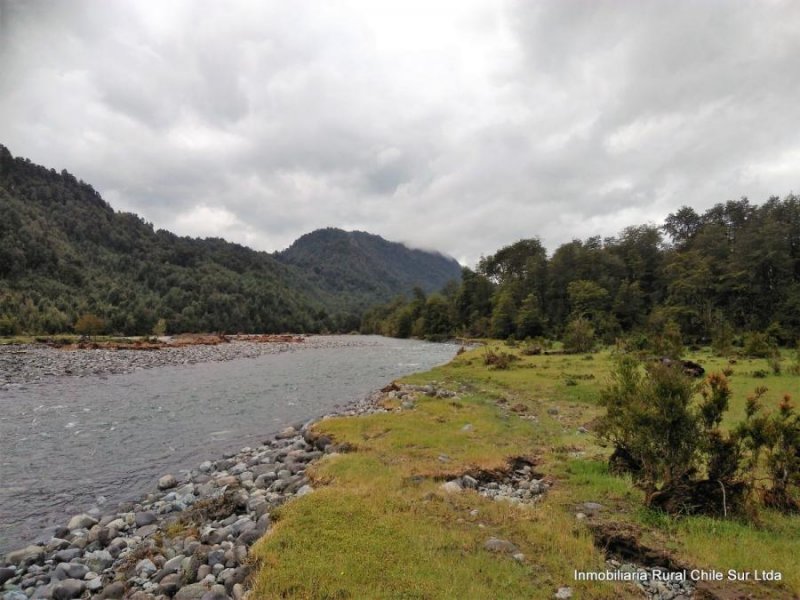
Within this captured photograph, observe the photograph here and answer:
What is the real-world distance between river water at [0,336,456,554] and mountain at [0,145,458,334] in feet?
200

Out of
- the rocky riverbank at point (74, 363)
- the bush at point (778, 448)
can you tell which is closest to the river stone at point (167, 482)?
the bush at point (778, 448)

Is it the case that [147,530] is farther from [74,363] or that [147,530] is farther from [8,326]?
[8,326]

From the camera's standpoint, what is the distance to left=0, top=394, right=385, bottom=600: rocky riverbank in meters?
6.36

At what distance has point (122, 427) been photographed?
57.5 ft

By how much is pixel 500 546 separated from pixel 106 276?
155 metres

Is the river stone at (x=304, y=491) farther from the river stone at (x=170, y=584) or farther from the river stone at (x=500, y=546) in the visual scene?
the river stone at (x=500, y=546)

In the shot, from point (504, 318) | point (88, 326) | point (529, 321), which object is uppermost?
point (88, 326)

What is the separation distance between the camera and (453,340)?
105 meters

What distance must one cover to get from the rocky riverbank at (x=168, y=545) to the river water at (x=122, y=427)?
1239 millimetres

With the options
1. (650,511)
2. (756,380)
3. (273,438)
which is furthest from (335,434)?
(756,380)

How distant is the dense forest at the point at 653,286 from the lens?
56.4 metres

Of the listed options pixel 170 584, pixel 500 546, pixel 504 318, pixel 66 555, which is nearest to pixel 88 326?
pixel 504 318

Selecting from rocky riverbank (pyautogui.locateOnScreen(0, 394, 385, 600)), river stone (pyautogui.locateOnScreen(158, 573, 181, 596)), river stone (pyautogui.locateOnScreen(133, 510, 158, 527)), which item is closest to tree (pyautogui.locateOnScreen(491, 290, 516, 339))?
rocky riverbank (pyautogui.locateOnScreen(0, 394, 385, 600))

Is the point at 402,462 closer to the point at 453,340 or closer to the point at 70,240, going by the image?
the point at 453,340
